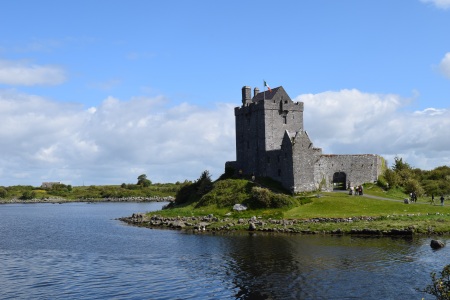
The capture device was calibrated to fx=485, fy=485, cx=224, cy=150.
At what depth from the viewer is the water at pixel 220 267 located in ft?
102

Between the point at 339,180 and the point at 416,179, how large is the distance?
52.0 ft

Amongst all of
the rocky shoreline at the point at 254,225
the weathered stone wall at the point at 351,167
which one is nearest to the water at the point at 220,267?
the rocky shoreline at the point at 254,225

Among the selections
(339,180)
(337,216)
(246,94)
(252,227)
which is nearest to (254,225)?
(252,227)

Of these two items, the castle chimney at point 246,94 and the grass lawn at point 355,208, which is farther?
the castle chimney at point 246,94

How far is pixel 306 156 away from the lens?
7456 centimetres

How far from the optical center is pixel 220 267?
38.8 meters

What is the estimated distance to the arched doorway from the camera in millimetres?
79756

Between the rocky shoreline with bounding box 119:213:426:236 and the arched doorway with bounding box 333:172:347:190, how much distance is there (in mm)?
20953

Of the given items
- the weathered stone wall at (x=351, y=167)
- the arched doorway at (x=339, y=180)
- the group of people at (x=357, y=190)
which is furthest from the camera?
the arched doorway at (x=339, y=180)

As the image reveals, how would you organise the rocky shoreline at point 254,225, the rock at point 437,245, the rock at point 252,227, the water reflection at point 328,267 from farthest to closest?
1. the rock at point 252,227
2. the rocky shoreline at point 254,225
3. the rock at point 437,245
4. the water reflection at point 328,267

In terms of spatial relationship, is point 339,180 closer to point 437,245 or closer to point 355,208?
point 355,208

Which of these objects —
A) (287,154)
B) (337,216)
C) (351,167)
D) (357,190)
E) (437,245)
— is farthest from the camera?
(351,167)

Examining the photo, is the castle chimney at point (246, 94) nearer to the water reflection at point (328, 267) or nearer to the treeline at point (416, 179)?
the treeline at point (416, 179)

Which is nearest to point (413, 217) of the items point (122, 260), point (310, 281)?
point (310, 281)
